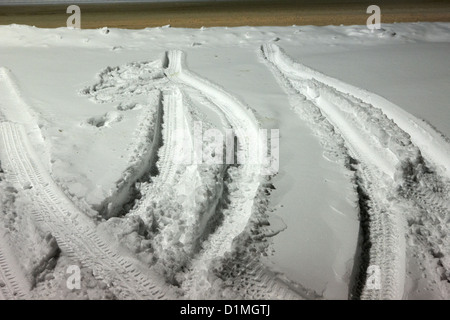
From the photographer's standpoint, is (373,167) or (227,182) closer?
(227,182)

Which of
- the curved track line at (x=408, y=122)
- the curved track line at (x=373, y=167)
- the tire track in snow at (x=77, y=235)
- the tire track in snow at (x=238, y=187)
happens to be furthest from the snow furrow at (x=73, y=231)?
the curved track line at (x=408, y=122)

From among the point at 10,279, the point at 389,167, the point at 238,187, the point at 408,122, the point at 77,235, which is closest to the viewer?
the point at 10,279

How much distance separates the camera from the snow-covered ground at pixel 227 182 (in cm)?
210

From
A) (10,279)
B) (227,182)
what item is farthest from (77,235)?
(227,182)

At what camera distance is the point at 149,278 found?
6.80 feet

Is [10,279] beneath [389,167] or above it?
beneath

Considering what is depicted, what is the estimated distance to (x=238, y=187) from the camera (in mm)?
2879

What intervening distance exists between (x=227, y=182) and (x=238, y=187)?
0.39 feet

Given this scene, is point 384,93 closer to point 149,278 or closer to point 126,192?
point 126,192

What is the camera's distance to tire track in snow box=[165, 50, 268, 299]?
6.93 ft

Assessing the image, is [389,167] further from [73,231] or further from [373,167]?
[73,231]

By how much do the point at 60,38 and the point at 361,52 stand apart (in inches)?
252

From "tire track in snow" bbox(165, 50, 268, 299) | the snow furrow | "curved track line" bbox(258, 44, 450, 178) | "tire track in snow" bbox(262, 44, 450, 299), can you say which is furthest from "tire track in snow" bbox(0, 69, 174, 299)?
"curved track line" bbox(258, 44, 450, 178)
